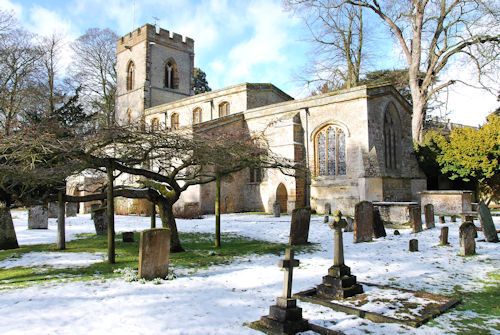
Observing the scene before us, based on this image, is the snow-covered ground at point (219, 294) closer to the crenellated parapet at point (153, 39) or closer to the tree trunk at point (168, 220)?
the tree trunk at point (168, 220)

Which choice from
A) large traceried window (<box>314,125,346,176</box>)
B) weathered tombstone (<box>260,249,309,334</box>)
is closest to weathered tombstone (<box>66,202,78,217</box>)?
large traceried window (<box>314,125,346,176</box>)

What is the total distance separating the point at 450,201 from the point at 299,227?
10859 millimetres

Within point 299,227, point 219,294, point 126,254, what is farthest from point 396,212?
point 219,294

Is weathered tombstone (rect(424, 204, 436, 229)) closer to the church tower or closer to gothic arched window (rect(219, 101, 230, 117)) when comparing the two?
gothic arched window (rect(219, 101, 230, 117))

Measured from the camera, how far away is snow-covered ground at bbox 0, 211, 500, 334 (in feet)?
14.2

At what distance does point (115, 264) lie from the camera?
25.3ft

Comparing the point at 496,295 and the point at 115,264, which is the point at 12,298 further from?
the point at 496,295

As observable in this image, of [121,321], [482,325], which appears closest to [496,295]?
[482,325]

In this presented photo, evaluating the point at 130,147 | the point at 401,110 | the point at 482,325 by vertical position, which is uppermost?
the point at 401,110

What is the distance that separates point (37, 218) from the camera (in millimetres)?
15156

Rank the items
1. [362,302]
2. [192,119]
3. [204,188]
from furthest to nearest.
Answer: [192,119] < [204,188] < [362,302]

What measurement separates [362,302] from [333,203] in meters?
14.5

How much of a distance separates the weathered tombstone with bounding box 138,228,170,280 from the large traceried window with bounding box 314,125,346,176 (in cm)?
1496

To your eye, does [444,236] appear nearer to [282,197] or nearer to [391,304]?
[391,304]
